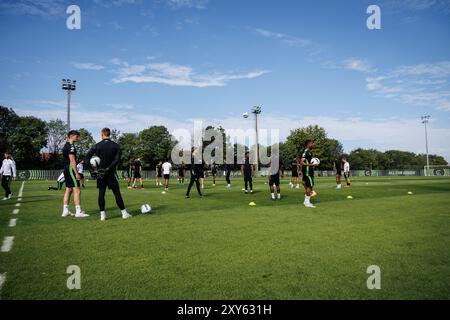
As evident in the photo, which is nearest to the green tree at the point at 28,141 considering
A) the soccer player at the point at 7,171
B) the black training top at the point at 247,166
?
the soccer player at the point at 7,171

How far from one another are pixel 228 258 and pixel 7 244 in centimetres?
384

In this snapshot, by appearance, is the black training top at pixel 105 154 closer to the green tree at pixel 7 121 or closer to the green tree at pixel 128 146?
the green tree at pixel 7 121

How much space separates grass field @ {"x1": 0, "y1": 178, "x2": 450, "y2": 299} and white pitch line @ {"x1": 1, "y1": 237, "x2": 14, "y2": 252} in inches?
3.8

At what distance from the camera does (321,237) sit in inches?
231

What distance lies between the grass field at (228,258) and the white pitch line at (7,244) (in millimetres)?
95

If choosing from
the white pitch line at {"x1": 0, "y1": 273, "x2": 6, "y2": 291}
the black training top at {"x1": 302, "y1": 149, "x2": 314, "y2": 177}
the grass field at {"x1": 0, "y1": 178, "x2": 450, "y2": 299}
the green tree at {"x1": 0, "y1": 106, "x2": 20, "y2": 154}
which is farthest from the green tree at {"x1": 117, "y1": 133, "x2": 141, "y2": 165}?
the white pitch line at {"x1": 0, "y1": 273, "x2": 6, "y2": 291}

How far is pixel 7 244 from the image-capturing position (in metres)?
5.37

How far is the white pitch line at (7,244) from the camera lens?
5.03 metres

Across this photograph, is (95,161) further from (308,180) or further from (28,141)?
(28,141)

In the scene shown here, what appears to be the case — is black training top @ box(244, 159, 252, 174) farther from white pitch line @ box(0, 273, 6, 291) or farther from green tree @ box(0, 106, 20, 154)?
green tree @ box(0, 106, 20, 154)
